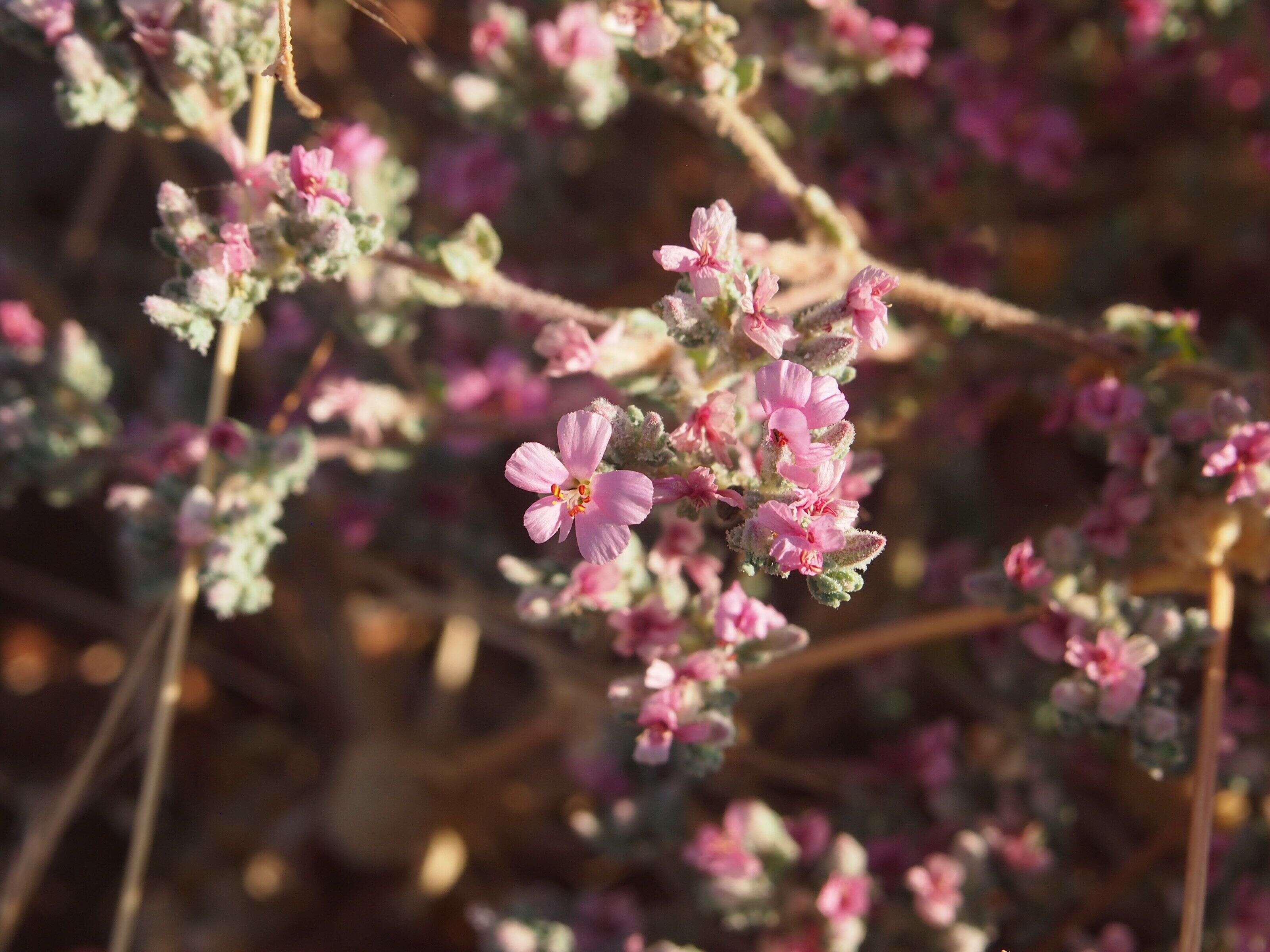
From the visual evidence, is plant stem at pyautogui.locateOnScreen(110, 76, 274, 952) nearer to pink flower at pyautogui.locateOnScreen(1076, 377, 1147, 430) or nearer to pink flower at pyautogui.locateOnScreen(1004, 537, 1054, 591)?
pink flower at pyautogui.locateOnScreen(1004, 537, 1054, 591)

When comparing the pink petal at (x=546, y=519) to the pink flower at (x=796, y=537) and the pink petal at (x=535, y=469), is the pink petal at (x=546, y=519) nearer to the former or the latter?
the pink petal at (x=535, y=469)

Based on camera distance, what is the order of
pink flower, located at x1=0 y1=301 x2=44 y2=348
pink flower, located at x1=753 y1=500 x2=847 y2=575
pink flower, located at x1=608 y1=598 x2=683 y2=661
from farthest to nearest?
pink flower, located at x1=0 y1=301 x2=44 y2=348 → pink flower, located at x1=608 y1=598 x2=683 y2=661 → pink flower, located at x1=753 y1=500 x2=847 y2=575

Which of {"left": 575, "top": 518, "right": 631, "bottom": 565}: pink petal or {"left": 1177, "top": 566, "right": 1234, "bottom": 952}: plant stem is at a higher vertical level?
{"left": 1177, "top": 566, "right": 1234, "bottom": 952}: plant stem

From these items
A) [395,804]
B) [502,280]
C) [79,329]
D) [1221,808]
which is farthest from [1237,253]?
[79,329]

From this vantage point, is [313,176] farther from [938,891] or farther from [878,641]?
[938,891]

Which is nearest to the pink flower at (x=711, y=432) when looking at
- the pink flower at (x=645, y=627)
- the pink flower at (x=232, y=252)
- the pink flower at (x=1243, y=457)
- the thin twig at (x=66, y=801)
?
the pink flower at (x=645, y=627)

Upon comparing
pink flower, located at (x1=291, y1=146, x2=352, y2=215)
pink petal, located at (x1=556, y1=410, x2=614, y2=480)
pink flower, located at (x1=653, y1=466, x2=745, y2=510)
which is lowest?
pink petal, located at (x1=556, y1=410, x2=614, y2=480)

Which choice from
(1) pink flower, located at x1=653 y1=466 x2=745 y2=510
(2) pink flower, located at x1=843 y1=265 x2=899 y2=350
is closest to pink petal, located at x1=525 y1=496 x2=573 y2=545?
(1) pink flower, located at x1=653 y1=466 x2=745 y2=510
